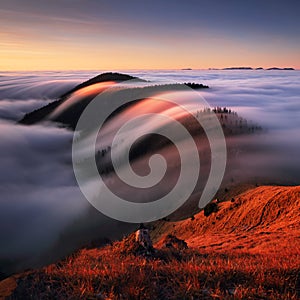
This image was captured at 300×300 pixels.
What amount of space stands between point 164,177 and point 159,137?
44.7m

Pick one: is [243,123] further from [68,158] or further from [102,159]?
[68,158]

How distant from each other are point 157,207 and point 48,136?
139m

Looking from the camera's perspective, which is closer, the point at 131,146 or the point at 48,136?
the point at 131,146

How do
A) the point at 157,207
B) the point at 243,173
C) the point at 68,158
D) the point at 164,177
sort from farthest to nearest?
the point at 68,158
the point at 164,177
the point at 157,207
the point at 243,173

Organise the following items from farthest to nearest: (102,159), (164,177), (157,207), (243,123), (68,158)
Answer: (68,158) < (102,159) < (243,123) < (164,177) < (157,207)

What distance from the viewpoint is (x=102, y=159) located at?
505 feet

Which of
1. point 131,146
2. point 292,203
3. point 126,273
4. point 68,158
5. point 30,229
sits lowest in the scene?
point 30,229

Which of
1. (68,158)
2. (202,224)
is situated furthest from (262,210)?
(68,158)

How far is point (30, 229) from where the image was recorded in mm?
117125

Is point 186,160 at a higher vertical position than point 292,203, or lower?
lower

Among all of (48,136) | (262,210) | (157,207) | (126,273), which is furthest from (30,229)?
(126,273)

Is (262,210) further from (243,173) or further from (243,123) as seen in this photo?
(243,123)

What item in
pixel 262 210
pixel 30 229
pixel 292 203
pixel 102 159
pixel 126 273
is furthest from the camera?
pixel 102 159

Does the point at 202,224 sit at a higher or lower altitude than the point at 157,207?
higher
